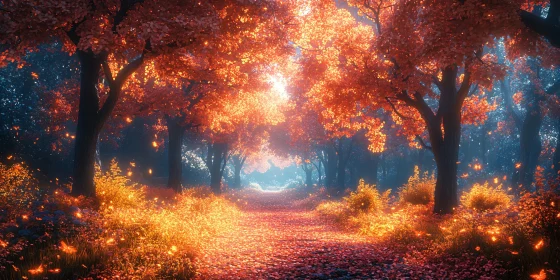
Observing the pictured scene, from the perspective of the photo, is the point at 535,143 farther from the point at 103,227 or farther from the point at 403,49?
the point at 103,227

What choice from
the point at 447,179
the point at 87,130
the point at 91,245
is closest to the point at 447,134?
the point at 447,179

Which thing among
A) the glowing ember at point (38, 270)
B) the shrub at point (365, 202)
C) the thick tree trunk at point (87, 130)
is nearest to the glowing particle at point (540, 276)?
the glowing ember at point (38, 270)

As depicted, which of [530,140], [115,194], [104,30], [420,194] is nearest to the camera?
[104,30]

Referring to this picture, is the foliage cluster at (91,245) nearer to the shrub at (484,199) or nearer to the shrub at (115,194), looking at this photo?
the shrub at (115,194)

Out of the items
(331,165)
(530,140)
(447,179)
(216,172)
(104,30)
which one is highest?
(530,140)

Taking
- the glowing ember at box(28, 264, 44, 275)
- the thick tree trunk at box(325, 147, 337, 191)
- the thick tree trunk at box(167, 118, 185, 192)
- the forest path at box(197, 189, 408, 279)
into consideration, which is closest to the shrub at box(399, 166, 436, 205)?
the forest path at box(197, 189, 408, 279)

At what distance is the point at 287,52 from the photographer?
52.0 feet

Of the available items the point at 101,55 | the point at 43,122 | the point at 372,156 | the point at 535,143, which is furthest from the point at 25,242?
the point at 535,143

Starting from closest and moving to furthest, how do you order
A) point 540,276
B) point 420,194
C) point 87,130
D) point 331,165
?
point 540,276 < point 87,130 < point 420,194 < point 331,165

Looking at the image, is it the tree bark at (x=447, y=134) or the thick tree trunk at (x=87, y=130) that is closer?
the thick tree trunk at (x=87, y=130)

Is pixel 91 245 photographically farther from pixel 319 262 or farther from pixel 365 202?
pixel 365 202

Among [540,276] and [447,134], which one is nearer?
[540,276]

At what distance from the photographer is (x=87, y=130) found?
1258 cm

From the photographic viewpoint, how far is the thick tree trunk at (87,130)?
12.5 metres
